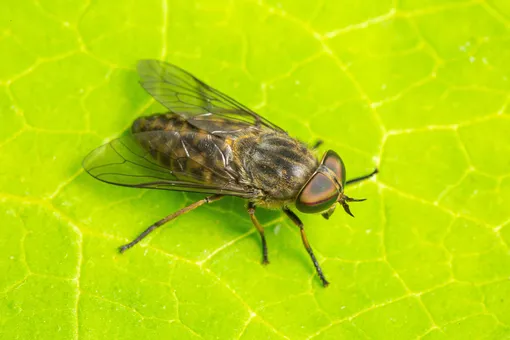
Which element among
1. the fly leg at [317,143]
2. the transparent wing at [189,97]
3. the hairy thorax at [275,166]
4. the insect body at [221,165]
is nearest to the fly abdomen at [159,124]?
the insect body at [221,165]

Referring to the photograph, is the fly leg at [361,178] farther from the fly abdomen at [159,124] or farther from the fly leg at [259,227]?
the fly abdomen at [159,124]

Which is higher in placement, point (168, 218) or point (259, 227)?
point (168, 218)

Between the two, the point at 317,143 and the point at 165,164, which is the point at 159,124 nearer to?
the point at 165,164

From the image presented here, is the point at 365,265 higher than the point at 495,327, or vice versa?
the point at 365,265

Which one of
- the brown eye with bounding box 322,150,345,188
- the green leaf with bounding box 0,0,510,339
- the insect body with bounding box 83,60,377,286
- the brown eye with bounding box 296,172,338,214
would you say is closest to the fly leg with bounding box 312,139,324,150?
the green leaf with bounding box 0,0,510,339

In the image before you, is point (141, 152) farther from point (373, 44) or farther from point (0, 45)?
point (373, 44)

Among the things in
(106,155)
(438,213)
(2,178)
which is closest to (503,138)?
(438,213)

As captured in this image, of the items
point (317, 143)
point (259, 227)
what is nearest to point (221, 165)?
point (259, 227)
